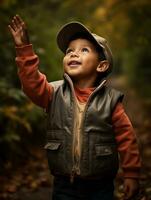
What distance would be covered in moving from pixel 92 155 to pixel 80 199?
0.40 m

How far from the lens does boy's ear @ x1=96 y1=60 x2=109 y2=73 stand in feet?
10.0

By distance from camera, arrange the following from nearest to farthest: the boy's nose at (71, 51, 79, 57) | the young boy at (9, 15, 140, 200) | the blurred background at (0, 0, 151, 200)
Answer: the young boy at (9, 15, 140, 200)
the boy's nose at (71, 51, 79, 57)
the blurred background at (0, 0, 151, 200)

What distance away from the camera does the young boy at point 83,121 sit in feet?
9.36

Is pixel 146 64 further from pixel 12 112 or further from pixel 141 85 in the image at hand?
pixel 12 112

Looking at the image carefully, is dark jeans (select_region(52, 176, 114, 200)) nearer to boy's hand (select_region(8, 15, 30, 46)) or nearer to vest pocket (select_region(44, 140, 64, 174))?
vest pocket (select_region(44, 140, 64, 174))

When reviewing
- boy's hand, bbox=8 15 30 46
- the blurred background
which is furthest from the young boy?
the blurred background

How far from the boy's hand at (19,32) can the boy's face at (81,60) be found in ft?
1.33

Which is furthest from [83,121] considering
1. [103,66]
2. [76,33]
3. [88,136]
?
[76,33]

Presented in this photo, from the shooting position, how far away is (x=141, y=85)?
548 inches

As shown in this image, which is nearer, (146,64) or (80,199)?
(80,199)

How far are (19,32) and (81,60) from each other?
0.53 meters

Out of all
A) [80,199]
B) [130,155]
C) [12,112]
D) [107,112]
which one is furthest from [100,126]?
[12,112]

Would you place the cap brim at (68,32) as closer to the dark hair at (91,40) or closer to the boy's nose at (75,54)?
the dark hair at (91,40)

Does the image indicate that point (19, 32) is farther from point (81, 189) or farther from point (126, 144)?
point (81, 189)
